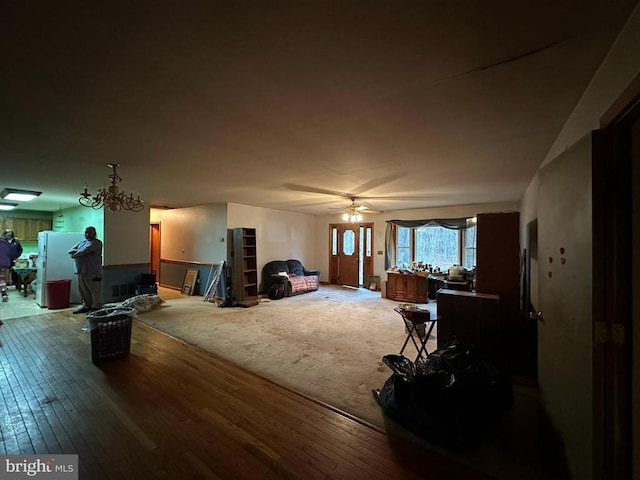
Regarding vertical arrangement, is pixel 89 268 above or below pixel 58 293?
above

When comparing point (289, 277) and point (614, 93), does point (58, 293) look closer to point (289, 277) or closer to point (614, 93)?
point (289, 277)

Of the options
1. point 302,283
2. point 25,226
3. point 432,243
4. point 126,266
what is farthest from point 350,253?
point 25,226

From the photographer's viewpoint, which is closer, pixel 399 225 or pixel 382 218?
pixel 399 225

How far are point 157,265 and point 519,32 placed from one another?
988 cm

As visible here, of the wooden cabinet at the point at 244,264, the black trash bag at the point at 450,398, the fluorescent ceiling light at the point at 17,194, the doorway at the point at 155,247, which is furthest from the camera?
the doorway at the point at 155,247

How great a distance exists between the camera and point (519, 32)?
123cm

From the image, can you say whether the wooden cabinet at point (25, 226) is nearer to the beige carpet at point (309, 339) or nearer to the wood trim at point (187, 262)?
the wood trim at point (187, 262)

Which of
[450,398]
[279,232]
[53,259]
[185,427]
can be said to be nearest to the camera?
[450,398]

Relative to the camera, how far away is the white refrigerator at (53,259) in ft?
17.8

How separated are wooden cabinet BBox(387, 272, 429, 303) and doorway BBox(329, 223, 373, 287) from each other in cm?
153

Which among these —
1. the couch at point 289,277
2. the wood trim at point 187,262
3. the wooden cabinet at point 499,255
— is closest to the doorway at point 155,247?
the wood trim at point 187,262

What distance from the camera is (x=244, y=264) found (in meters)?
6.51

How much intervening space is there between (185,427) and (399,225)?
668 cm

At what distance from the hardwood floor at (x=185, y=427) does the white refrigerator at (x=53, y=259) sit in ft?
10.3
